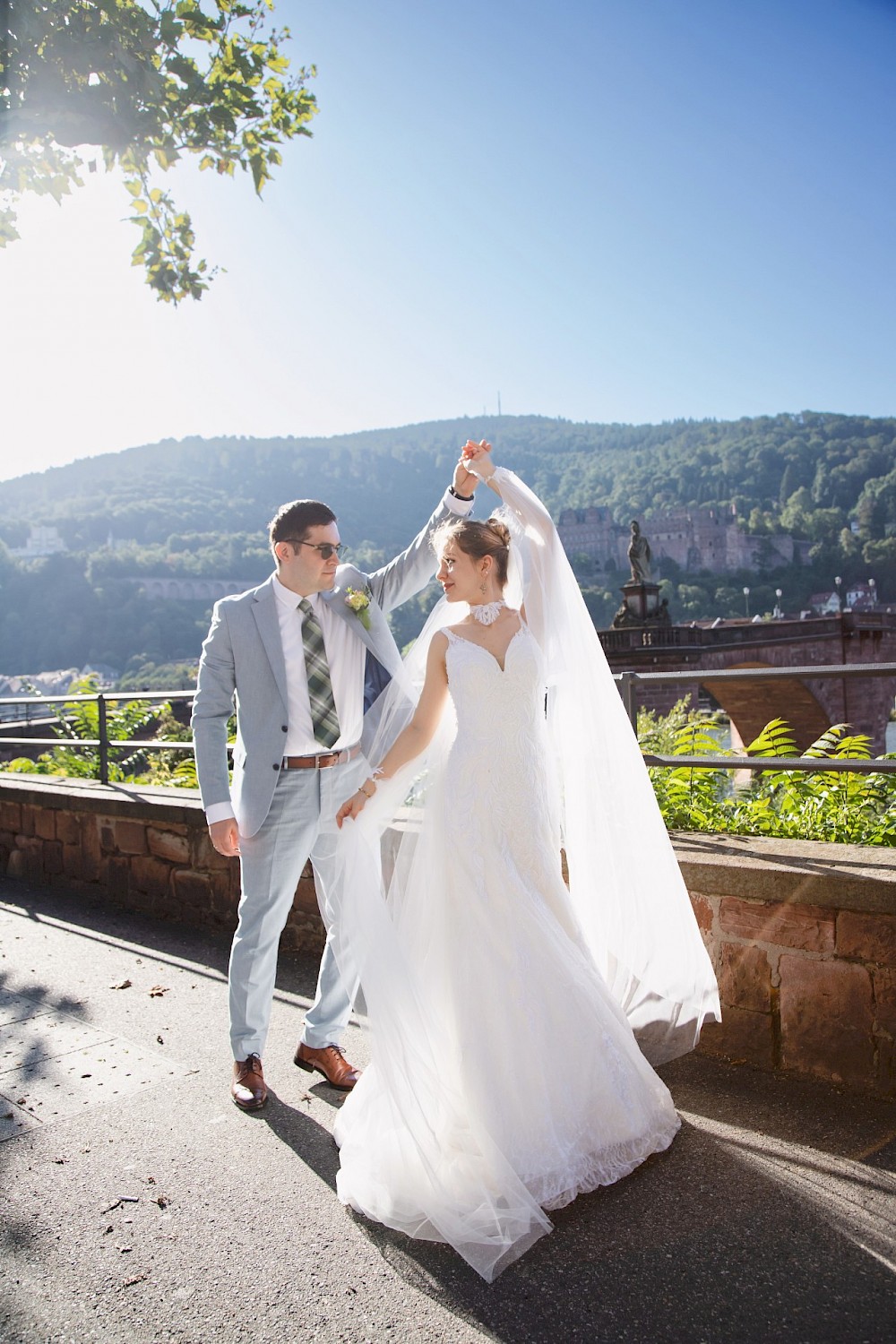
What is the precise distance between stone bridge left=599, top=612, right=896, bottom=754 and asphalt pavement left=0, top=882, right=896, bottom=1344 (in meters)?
33.4

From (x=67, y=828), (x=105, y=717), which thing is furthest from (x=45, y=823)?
(x=105, y=717)

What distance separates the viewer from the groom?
3.50 metres

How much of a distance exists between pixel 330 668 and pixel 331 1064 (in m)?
1.43

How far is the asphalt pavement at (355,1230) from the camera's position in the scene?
7.18 feet

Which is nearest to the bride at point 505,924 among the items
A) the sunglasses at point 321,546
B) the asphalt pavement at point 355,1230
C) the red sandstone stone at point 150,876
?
the asphalt pavement at point 355,1230

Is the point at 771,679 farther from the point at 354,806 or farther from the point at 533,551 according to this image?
the point at 354,806

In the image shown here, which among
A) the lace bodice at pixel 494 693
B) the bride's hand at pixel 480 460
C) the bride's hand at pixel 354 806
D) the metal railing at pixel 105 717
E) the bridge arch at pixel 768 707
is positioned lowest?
the bridge arch at pixel 768 707

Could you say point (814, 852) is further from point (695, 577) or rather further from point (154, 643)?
point (695, 577)

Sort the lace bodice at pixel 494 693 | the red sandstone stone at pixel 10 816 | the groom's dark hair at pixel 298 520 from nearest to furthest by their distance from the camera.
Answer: the lace bodice at pixel 494 693
the groom's dark hair at pixel 298 520
the red sandstone stone at pixel 10 816

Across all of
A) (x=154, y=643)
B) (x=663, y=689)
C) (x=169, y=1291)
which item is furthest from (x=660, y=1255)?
(x=154, y=643)

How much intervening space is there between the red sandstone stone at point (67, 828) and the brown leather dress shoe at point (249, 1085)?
3.98 m

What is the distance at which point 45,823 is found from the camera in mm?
7445

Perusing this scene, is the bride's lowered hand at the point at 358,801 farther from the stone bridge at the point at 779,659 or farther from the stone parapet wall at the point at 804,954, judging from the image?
the stone bridge at the point at 779,659

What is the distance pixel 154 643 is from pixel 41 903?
65528 millimetres
